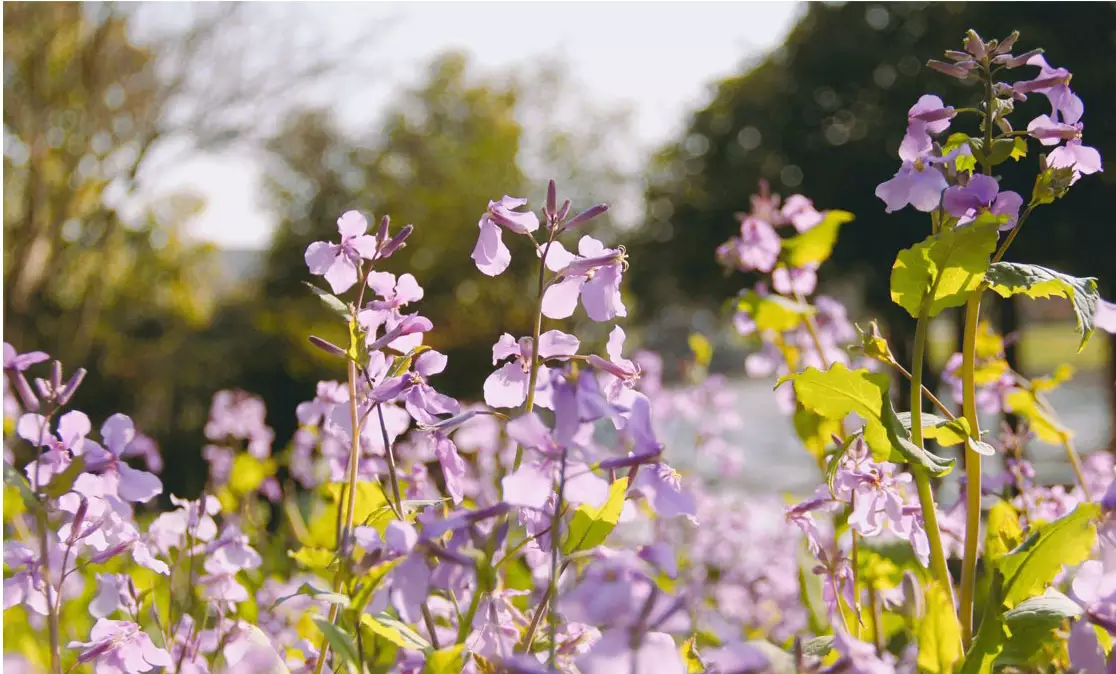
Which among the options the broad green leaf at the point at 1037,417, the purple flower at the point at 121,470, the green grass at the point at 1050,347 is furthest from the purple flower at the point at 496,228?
the green grass at the point at 1050,347

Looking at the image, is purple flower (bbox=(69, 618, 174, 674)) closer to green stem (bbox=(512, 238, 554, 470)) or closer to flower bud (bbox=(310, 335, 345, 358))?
flower bud (bbox=(310, 335, 345, 358))

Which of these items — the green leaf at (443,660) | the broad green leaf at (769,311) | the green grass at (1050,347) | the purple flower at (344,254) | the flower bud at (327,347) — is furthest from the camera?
the green grass at (1050,347)

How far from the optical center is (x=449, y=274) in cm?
948

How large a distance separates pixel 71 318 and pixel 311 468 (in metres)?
8.34

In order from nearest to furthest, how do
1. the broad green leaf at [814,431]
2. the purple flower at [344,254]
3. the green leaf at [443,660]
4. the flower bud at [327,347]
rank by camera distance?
1. the green leaf at [443,660]
2. the flower bud at [327,347]
3. the purple flower at [344,254]
4. the broad green leaf at [814,431]

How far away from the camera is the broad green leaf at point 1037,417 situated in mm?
1738

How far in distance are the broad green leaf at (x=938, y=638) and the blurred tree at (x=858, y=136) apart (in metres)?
5.92

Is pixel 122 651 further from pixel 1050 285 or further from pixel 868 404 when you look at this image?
pixel 1050 285

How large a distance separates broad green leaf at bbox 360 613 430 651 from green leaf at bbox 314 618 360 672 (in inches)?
1.0

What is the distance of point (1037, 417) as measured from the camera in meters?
1.75

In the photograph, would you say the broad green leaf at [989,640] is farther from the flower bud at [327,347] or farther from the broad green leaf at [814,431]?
the flower bud at [327,347]

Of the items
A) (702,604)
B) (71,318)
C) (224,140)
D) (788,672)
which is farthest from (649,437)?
(71,318)

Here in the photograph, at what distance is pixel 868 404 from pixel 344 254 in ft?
2.11

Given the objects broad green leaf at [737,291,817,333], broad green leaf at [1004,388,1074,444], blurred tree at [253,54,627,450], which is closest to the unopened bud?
broad green leaf at [737,291,817,333]
